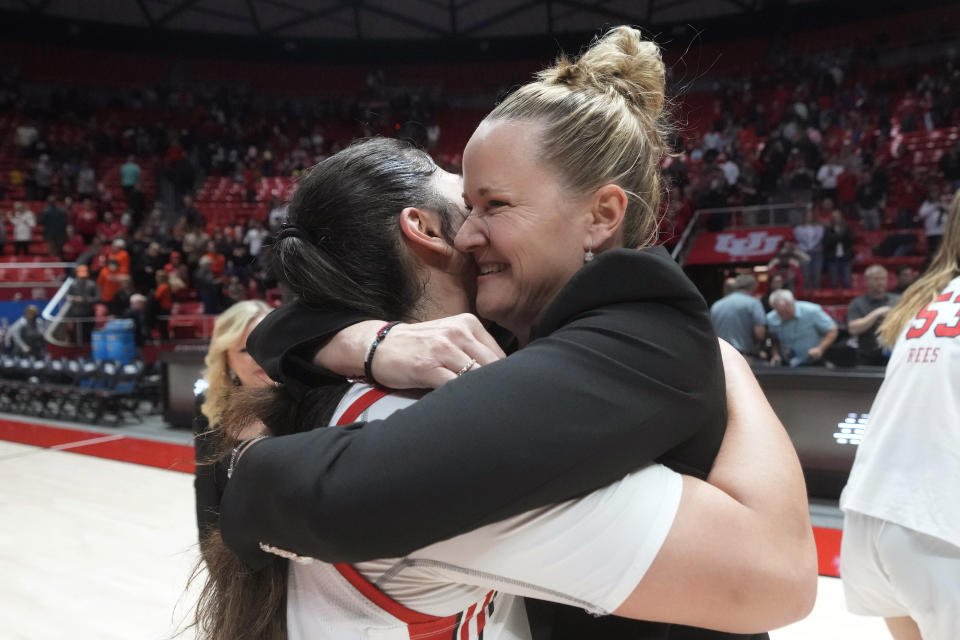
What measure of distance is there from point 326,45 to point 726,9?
29.9ft

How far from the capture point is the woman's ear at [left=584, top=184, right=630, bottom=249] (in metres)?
0.94

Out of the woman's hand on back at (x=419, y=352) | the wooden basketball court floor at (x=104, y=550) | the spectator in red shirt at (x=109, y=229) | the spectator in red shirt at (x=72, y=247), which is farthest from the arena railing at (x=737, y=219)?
the spectator in red shirt at (x=72, y=247)

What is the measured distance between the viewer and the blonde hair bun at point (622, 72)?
101cm

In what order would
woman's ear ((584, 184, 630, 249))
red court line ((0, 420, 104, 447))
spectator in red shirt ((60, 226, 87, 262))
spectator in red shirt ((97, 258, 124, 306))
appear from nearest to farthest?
woman's ear ((584, 184, 630, 249)) < red court line ((0, 420, 104, 447)) < spectator in red shirt ((97, 258, 124, 306)) < spectator in red shirt ((60, 226, 87, 262))

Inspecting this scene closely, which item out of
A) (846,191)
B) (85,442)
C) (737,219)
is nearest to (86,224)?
(85,442)

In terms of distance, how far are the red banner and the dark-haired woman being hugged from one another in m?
9.48

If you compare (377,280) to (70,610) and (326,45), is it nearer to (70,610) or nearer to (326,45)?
(70,610)

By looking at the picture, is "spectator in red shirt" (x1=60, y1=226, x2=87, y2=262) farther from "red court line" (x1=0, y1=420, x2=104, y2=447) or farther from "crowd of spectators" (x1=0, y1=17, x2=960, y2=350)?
"red court line" (x1=0, y1=420, x2=104, y2=447)

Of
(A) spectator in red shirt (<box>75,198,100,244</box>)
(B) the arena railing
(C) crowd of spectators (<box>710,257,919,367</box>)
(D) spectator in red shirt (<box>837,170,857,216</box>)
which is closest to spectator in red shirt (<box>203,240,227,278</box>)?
(A) spectator in red shirt (<box>75,198,100,244</box>)

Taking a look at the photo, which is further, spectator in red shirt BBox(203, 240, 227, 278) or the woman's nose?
spectator in red shirt BBox(203, 240, 227, 278)

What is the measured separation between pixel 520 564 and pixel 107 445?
6.95 m

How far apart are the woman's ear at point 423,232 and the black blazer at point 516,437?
26 centimetres

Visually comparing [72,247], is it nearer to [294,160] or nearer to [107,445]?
[294,160]

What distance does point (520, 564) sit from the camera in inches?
28.0
